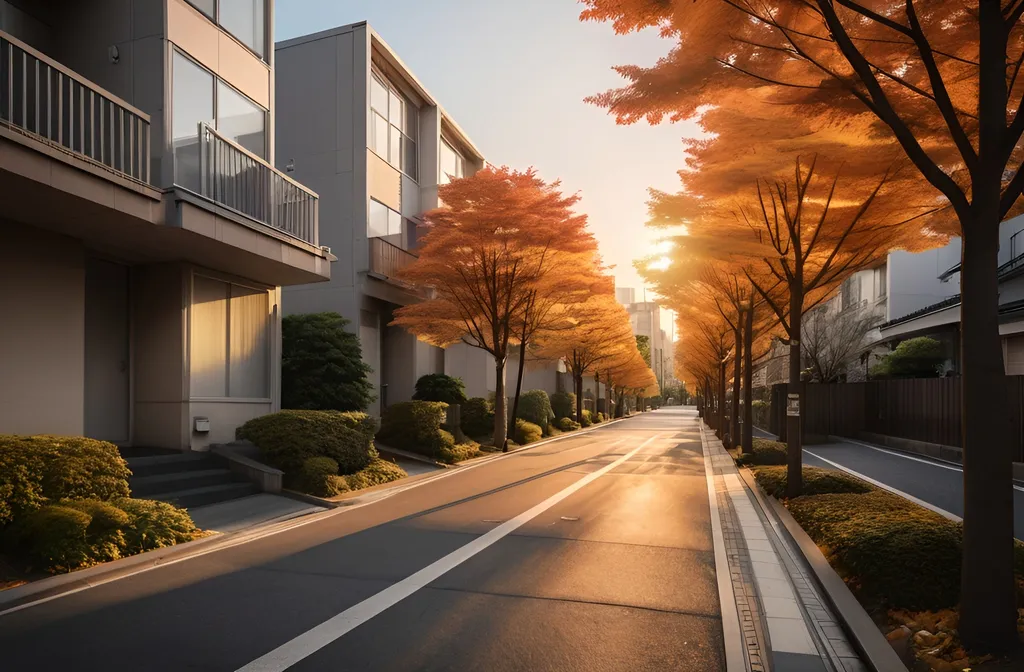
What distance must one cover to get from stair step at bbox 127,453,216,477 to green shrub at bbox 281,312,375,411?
228 inches

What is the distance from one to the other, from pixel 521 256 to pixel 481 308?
8.24 feet

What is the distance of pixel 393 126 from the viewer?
2598 centimetres

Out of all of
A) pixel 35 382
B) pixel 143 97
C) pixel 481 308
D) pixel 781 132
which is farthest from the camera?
pixel 481 308

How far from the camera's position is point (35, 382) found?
10344 millimetres

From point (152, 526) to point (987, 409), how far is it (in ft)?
27.4

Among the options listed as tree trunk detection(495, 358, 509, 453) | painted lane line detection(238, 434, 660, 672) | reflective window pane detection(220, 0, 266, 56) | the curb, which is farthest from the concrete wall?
tree trunk detection(495, 358, 509, 453)

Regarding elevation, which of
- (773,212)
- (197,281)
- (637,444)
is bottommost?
(637,444)

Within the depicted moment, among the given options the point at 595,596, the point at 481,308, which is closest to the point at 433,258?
the point at 481,308

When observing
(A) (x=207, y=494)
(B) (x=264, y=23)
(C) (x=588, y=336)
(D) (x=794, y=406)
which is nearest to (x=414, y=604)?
(A) (x=207, y=494)

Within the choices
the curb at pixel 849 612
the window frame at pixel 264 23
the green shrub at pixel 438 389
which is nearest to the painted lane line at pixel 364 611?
the curb at pixel 849 612

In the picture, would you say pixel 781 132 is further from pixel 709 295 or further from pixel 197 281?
pixel 709 295

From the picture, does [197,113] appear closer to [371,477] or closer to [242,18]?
[242,18]

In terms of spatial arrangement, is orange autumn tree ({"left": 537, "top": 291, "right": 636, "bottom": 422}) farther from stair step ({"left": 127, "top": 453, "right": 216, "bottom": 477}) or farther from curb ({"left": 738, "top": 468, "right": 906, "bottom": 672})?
curb ({"left": 738, "top": 468, "right": 906, "bottom": 672})

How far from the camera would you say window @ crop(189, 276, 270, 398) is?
1348 cm
